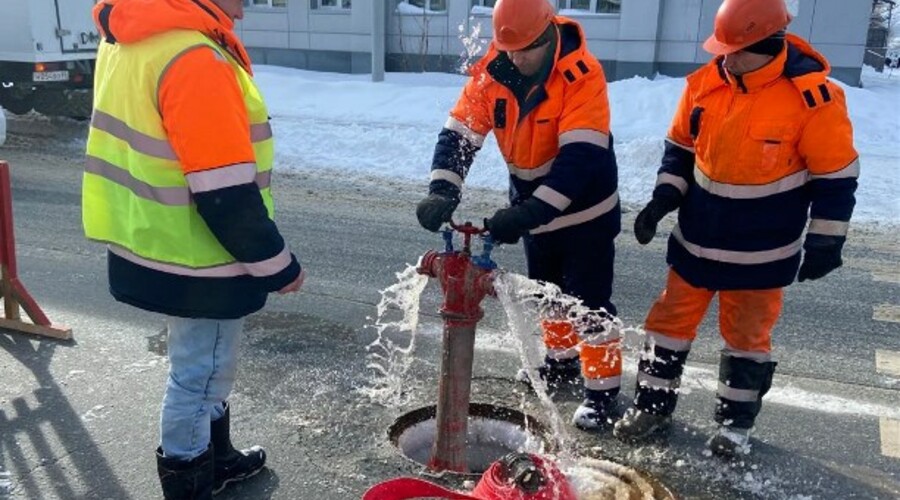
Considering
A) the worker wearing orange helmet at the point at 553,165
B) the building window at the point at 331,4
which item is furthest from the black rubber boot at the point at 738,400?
the building window at the point at 331,4

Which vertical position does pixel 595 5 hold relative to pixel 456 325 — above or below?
above

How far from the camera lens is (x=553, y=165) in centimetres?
337

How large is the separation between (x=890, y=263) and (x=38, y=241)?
260 inches

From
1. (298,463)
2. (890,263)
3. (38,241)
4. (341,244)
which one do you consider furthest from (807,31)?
(298,463)

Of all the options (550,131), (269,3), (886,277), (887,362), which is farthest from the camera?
(269,3)

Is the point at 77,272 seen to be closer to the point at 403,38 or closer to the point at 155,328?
the point at 155,328

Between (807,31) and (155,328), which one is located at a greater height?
(807,31)

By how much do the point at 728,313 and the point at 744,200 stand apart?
0.51 metres

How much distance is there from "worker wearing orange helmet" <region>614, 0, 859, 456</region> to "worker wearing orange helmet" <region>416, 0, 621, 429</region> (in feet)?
0.69

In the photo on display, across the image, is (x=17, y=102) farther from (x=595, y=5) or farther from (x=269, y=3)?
(x=595, y=5)

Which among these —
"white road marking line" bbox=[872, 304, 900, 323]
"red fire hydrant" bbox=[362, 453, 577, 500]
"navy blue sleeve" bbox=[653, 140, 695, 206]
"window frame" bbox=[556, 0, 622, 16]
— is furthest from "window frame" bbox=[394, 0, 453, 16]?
"red fire hydrant" bbox=[362, 453, 577, 500]

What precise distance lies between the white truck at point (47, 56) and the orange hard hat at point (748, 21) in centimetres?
1113

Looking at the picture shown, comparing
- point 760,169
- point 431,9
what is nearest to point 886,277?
point 760,169

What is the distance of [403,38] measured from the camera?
66.9ft
